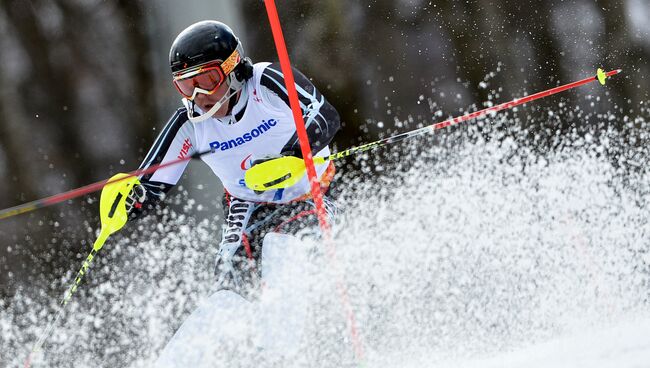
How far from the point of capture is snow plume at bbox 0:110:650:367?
2689 mm

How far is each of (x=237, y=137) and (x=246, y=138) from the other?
2cm

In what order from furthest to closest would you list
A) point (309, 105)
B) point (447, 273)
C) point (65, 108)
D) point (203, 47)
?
point (65, 108)
point (447, 273)
point (309, 105)
point (203, 47)

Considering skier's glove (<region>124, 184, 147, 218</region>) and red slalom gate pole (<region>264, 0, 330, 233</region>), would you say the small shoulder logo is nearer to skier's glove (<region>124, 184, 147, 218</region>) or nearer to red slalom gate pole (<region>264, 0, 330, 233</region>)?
skier's glove (<region>124, 184, 147, 218</region>)

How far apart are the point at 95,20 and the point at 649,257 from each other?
10.4ft

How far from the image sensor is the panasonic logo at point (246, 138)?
90.7 inches

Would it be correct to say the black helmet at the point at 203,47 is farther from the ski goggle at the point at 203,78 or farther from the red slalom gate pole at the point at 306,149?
the red slalom gate pole at the point at 306,149

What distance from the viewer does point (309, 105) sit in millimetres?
2279

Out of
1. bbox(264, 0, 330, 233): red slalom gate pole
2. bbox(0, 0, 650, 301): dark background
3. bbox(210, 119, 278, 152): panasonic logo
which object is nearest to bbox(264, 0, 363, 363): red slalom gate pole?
bbox(264, 0, 330, 233): red slalom gate pole

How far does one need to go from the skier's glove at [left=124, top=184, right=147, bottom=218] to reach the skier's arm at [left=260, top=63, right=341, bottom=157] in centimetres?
42

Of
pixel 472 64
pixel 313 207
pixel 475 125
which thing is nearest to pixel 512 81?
pixel 472 64

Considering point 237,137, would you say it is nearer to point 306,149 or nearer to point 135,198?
point 306,149

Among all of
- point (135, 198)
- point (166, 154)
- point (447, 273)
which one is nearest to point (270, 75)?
point (166, 154)

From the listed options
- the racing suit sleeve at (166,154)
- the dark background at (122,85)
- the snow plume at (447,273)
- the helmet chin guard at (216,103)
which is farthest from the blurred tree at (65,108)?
the helmet chin guard at (216,103)

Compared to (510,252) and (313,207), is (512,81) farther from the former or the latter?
(313,207)
